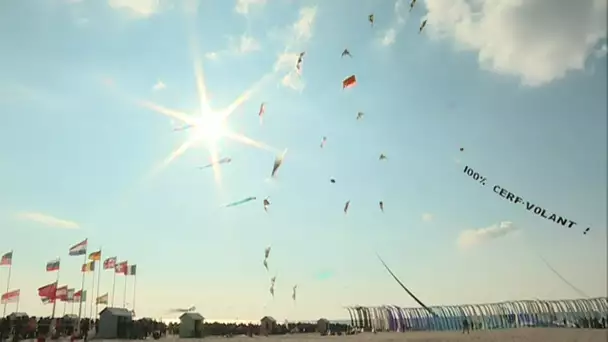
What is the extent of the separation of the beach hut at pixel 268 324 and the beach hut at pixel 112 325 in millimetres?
17133

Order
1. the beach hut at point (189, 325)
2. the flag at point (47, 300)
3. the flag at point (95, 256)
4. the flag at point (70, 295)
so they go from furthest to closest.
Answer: the flag at point (70, 295) < the flag at point (95, 256) < the flag at point (47, 300) < the beach hut at point (189, 325)

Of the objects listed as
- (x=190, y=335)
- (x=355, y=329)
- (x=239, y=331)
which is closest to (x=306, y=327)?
(x=355, y=329)

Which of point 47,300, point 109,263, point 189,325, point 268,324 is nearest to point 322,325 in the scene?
point 268,324

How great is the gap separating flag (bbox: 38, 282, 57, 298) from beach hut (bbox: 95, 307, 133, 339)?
8.46 metres

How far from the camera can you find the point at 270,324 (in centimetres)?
6038

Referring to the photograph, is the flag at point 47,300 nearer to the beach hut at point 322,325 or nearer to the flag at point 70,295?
the flag at point 70,295

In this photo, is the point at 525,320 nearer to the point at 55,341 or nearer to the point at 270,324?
the point at 270,324

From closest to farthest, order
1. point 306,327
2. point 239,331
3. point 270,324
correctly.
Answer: point 239,331
point 270,324
point 306,327

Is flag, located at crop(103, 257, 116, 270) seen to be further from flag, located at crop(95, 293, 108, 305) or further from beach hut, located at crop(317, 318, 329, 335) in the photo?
beach hut, located at crop(317, 318, 329, 335)

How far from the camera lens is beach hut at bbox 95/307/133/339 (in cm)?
4438

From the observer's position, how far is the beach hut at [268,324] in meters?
58.6

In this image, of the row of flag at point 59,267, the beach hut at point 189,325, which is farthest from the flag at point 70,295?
the beach hut at point 189,325

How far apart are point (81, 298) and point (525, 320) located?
46.0m

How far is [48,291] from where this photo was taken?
5038 cm
